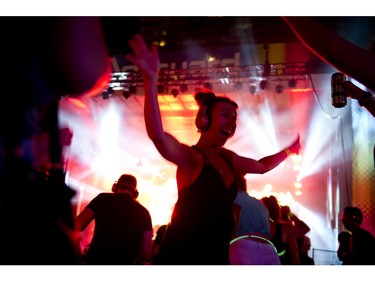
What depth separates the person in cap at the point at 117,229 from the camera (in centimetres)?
306

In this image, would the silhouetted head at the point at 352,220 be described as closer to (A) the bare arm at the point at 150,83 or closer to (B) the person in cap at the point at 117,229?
(B) the person in cap at the point at 117,229

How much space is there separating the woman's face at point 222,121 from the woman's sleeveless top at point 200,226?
23 cm

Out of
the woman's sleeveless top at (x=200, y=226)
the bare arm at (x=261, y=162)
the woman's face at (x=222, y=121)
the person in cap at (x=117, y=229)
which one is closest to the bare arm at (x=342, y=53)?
the woman's sleeveless top at (x=200, y=226)

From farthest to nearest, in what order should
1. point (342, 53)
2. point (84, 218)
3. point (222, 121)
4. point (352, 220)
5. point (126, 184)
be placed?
point (352, 220)
point (126, 184)
point (84, 218)
point (222, 121)
point (342, 53)

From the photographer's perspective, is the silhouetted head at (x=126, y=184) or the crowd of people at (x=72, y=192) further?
the silhouetted head at (x=126, y=184)

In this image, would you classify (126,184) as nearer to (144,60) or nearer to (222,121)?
(222,121)

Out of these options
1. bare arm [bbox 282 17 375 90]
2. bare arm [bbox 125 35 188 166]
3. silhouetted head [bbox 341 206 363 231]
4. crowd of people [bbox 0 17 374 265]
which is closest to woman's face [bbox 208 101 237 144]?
crowd of people [bbox 0 17 374 265]

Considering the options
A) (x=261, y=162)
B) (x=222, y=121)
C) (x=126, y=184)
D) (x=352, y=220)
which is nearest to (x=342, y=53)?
(x=222, y=121)

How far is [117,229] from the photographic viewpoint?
10.3 feet

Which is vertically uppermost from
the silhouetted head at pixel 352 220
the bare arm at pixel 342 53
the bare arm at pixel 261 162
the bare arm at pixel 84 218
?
the bare arm at pixel 342 53

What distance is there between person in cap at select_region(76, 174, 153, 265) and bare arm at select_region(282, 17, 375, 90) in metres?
2.43

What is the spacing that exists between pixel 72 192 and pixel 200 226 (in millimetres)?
698
